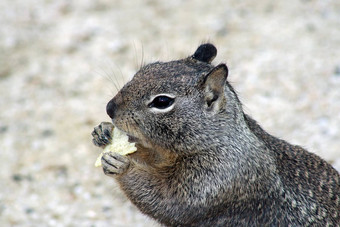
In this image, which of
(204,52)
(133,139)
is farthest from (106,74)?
(133,139)

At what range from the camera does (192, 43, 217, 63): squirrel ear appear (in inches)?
166

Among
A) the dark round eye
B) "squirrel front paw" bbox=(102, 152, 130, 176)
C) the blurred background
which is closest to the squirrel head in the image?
the dark round eye

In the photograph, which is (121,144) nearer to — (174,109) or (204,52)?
(174,109)

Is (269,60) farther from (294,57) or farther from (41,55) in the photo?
(41,55)

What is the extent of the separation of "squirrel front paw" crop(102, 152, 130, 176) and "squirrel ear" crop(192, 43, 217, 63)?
2.79ft

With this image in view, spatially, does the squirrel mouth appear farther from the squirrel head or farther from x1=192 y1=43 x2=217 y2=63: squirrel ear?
x1=192 y1=43 x2=217 y2=63: squirrel ear

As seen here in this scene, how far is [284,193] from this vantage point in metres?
3.90

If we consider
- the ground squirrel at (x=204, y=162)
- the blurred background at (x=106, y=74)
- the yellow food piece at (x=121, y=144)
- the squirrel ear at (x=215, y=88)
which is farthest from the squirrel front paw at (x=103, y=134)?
the blurred background at (x=106, y=74)

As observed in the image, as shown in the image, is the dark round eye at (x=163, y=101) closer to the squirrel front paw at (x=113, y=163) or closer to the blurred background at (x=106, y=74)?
the squirrel front paw at (x=113, y=163)

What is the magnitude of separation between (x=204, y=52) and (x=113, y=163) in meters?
0.97

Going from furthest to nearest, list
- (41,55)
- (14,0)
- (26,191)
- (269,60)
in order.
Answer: (14,0)
(41,55)
(269,60)
(26,191)

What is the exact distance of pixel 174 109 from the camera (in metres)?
3.81

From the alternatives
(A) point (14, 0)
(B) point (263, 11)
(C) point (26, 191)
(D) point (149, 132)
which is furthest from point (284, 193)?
(A) point (14, 0)

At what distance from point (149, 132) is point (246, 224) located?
0.83m
